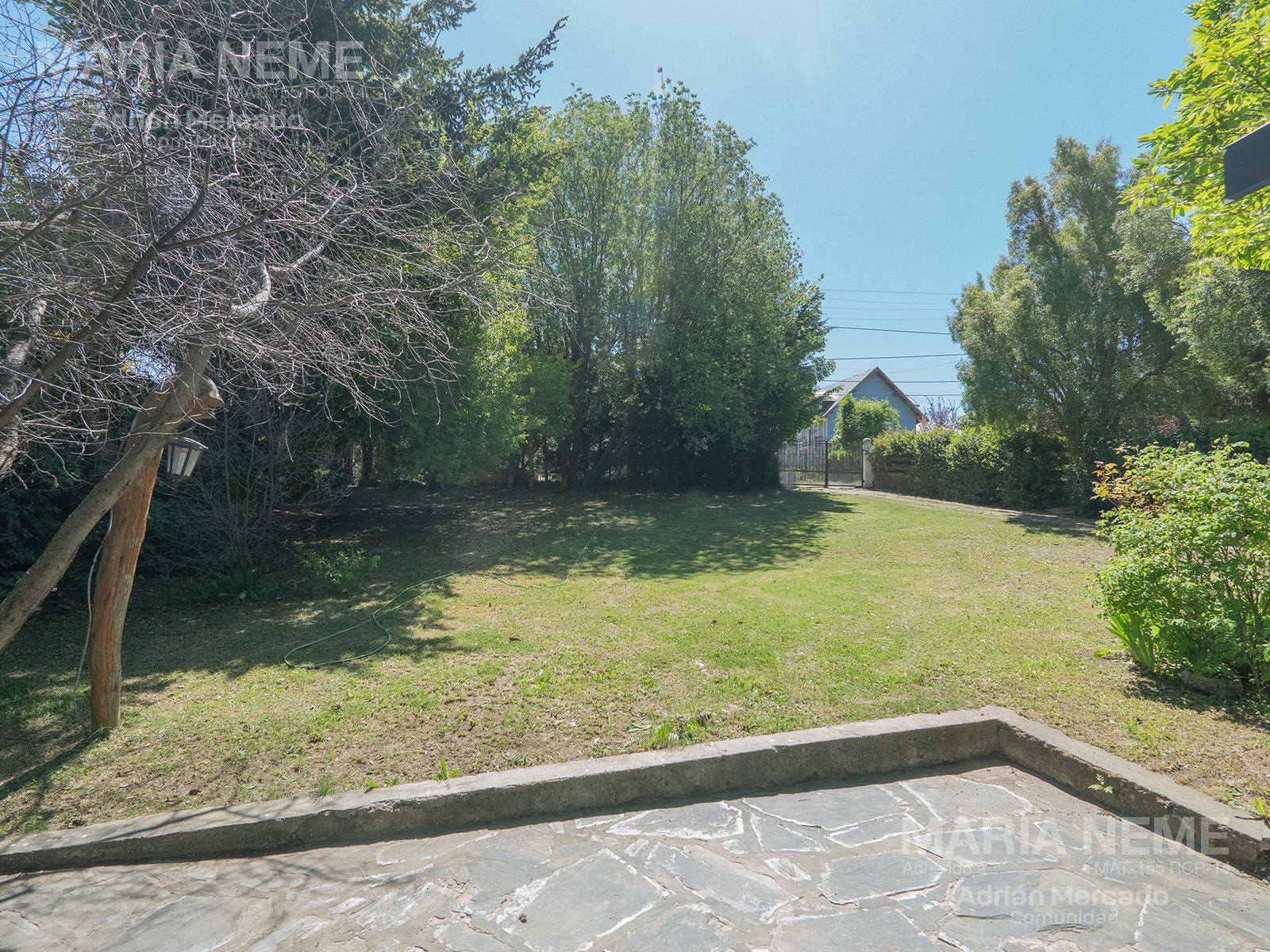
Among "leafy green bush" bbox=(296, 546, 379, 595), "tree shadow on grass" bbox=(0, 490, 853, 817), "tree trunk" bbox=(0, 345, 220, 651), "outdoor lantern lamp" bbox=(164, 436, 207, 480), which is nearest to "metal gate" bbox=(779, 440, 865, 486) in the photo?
"tree shadow on grass" bbox=(0, 490, 853, 817)

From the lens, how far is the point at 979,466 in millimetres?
16094

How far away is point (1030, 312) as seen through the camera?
1405 cm

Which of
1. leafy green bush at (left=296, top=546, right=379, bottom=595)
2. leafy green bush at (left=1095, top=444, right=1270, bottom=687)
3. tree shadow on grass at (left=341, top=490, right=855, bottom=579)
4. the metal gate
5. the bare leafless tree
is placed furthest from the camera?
the metal gate

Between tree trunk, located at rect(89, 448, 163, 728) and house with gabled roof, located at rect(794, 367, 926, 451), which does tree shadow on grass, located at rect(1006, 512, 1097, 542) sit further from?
house with gabled roof, located at rect(794, 367, 926, 451)

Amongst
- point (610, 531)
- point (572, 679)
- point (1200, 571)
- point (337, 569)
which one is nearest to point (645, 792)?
→ point (572, 679)

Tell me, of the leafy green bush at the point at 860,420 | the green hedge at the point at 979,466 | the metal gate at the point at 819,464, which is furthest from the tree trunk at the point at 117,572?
the leafy green bush at the point at 860,420

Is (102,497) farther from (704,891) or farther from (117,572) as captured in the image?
(704,891)

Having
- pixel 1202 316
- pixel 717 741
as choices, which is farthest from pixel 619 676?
pixel 1202 316

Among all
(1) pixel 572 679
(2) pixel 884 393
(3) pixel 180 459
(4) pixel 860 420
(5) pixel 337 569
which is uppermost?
(2) pixel 884 393

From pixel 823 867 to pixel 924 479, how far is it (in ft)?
55.5

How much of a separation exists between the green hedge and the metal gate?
85.6 inches

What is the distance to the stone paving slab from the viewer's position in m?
2.38

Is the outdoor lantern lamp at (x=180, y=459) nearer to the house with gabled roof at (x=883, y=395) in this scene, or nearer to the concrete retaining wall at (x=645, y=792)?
the concrete retaining wall at (x=645, y=792)

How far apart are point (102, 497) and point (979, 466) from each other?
16.6 meters
